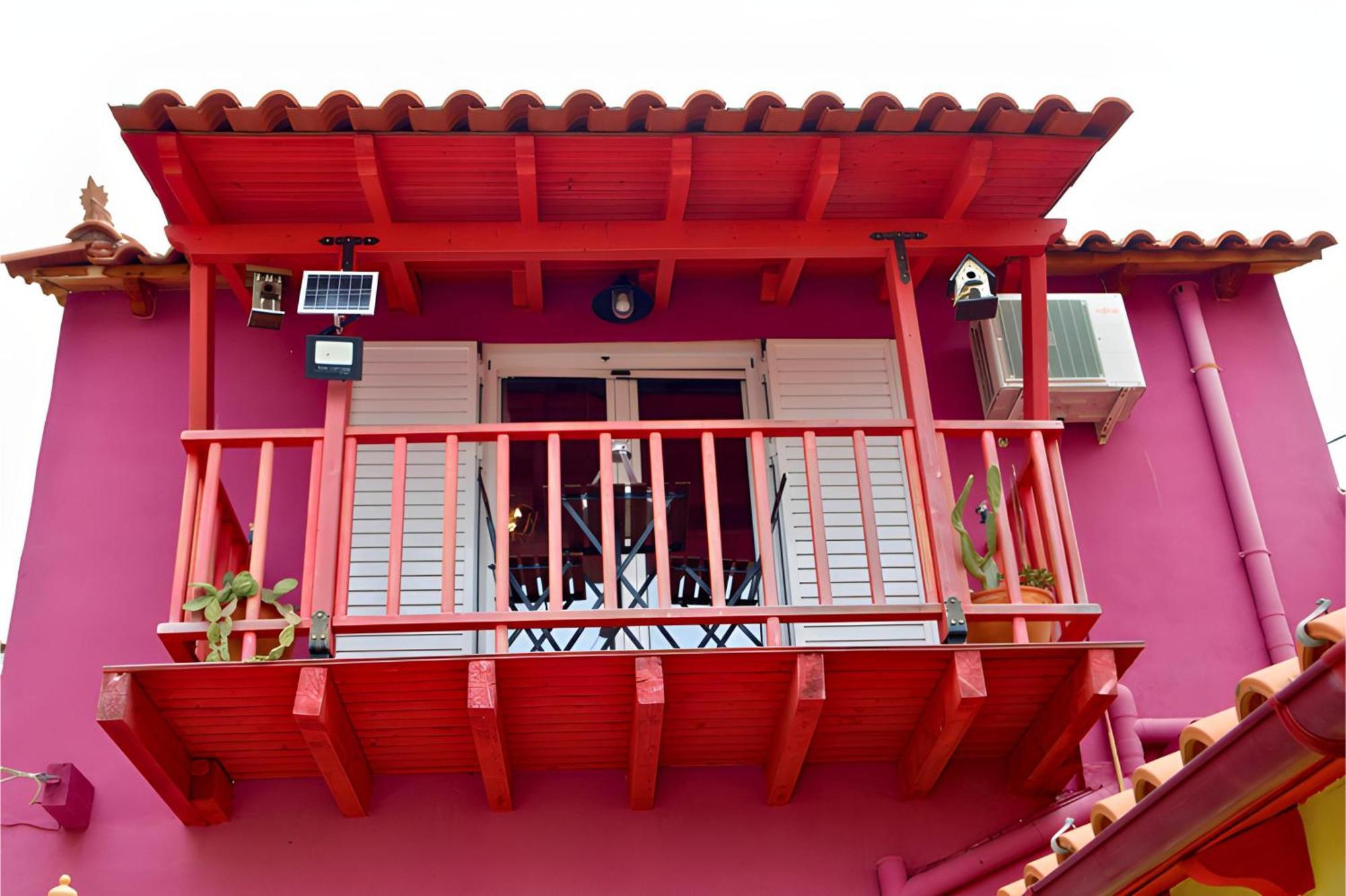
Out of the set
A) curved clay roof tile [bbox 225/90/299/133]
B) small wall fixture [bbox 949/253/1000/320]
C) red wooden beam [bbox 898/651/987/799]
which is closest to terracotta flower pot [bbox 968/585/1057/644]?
red wooden beam [bbox 898/651/987/799]

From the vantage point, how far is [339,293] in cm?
694

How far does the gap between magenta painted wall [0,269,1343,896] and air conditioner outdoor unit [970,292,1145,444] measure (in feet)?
0.74

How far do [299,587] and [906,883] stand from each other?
3487mm

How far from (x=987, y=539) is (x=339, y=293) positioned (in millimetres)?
3343

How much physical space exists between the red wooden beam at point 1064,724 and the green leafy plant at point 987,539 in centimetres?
66

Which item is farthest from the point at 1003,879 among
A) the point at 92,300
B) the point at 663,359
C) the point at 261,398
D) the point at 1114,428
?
the point at 92,300

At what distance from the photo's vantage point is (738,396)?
28.0 ft

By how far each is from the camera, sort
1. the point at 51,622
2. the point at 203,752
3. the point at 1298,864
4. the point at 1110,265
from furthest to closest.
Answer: the point at 1110,265
the point at 51,622
the point at 203,752
the point at 1298,864

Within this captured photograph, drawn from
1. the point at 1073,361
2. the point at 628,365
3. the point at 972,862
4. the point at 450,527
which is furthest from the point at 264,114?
the point at 972,862

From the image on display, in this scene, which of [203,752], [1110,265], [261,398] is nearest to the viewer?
[203,752]

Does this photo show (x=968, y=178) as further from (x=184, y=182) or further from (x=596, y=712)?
(x=184, y=182)

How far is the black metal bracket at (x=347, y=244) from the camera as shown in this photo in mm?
7051

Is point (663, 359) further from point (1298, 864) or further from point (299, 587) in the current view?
point (1298, 864)

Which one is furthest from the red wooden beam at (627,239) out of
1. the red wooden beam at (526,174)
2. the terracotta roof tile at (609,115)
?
the terracotta roof tile at (609,115)
